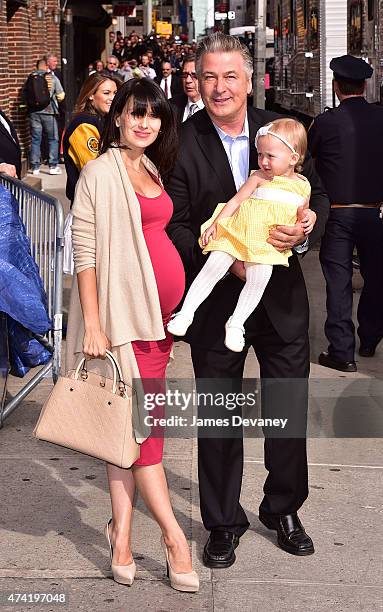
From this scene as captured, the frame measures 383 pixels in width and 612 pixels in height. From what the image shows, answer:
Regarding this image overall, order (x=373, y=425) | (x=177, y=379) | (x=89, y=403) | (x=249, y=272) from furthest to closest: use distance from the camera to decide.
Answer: (x=177, y=379) → (x=373, y=425) → (x=249, y=272) → (x=89, y=403)

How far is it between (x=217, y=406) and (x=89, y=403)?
0.71 metres

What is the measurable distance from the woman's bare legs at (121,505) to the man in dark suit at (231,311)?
389 millimetres

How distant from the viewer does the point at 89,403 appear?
4082 mm

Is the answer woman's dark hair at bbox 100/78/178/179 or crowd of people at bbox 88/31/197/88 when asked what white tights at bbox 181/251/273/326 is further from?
crowd of people at bbox 88/31/197/88

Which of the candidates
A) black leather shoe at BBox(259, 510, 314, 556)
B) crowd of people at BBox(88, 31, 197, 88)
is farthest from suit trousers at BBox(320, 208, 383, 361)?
crowd of people at BBox(88, 31, 197, 88)

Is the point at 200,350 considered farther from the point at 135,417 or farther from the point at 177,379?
the point at 177,379

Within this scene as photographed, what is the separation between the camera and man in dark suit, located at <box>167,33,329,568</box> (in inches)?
173

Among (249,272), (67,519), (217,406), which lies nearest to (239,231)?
(249,272)

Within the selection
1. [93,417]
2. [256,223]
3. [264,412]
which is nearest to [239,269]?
[256,223]

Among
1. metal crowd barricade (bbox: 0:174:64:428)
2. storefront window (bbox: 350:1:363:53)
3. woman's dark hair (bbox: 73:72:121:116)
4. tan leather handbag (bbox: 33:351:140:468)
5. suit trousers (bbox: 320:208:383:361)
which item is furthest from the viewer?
storefront window (bbox: 350:1:363:53)

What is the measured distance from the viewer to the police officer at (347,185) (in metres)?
7.88

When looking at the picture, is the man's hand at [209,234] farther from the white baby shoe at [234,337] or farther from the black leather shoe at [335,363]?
the black leather shoe at [335,363]

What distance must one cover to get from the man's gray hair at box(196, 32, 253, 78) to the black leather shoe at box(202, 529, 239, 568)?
1.81 metres

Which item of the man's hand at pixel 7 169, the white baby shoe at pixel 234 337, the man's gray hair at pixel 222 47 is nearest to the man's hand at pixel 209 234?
the white baby shoe at pixel 234 337
